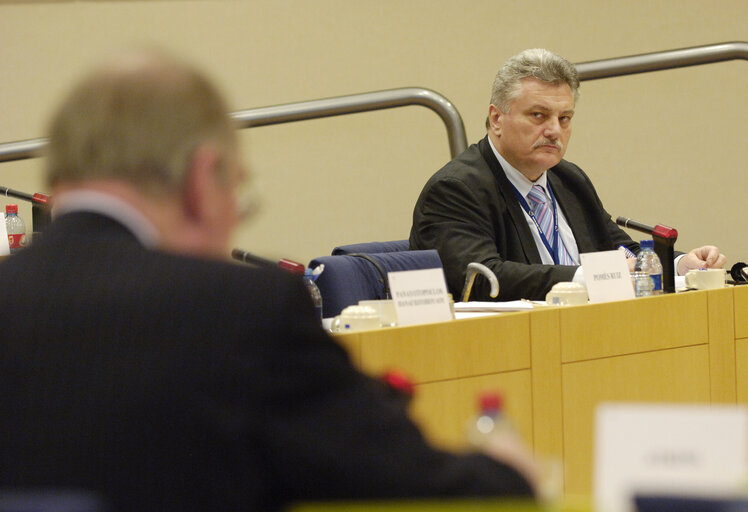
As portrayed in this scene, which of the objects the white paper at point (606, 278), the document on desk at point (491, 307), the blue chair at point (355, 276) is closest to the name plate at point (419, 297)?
the document on desk at point (491, 307)

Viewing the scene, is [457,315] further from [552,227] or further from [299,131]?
[299,131]

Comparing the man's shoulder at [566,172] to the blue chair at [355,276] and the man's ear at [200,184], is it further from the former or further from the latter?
the man's ear at [200,184]

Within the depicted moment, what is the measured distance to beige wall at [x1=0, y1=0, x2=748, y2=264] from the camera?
218 inches

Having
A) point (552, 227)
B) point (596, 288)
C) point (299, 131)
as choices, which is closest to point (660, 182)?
point (299, 131)

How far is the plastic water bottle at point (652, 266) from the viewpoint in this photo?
314 centimetres

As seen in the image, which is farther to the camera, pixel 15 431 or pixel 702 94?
pixel 702 94

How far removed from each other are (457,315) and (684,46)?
13.3ft

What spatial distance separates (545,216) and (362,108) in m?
1.72

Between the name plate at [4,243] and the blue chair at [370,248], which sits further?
the name plate at [4,243]

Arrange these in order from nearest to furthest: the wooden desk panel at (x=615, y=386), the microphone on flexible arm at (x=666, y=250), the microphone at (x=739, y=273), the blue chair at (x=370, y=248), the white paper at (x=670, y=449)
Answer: the white paper at (x=670, y=449), the wooden desk panel at (x=615, y=386), the microphone on flexible arm at (x=666, y=250), the microphone at (x=739, y=273), the blue chair at (x=370, y=248)

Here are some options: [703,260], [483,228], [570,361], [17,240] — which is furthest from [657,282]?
[17,240]

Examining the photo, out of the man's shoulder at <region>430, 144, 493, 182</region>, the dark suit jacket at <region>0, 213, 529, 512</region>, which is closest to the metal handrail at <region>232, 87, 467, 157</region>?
the man's shoulder at <region>430, 144, 493, 182</region>

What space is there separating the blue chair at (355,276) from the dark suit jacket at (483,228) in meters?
0.28

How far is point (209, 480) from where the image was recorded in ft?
3.21
